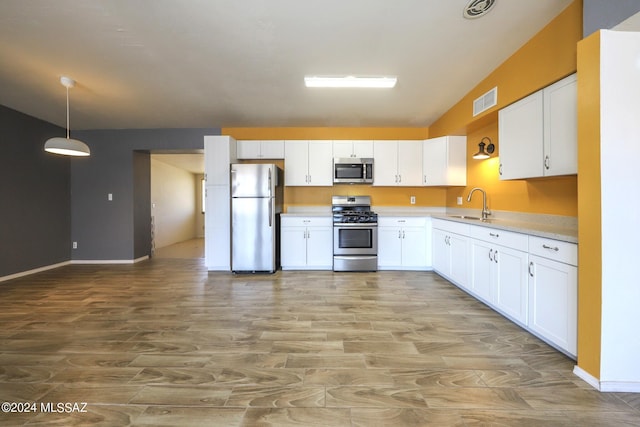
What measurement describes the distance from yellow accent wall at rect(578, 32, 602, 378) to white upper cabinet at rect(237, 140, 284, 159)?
3.94 meters

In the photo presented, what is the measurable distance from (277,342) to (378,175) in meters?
3.43

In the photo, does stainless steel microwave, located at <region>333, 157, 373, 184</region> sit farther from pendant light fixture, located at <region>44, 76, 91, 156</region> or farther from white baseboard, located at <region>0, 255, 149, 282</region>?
white baseboard, located at <region>0, 255, 149, 282</region>

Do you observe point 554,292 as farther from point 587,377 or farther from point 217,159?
point 217,159

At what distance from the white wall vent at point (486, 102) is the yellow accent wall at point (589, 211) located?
130 centimetres

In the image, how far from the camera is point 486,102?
3.20m

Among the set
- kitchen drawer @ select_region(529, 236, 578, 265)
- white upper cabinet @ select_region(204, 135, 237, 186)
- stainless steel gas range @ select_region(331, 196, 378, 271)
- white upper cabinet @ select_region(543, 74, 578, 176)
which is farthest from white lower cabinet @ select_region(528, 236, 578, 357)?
white upper cabinet @ select_region(204, 135, 237, 186)

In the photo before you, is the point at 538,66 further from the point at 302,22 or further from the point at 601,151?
the point at 302,22

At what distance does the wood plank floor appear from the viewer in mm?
1478

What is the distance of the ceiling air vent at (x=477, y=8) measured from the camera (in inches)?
80.4

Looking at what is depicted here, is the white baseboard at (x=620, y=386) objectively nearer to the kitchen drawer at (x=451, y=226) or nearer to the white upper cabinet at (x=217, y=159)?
the kitchen drawer at (x=451, y=226)

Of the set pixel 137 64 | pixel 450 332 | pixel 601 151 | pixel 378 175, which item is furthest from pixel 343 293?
pixel 137 64

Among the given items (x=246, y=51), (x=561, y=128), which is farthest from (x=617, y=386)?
(x=246, y=51)

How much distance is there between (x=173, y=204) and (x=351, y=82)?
7039 millimetres

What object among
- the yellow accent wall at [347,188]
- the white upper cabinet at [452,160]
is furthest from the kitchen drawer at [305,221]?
the white upper cabinet at [452,160]
